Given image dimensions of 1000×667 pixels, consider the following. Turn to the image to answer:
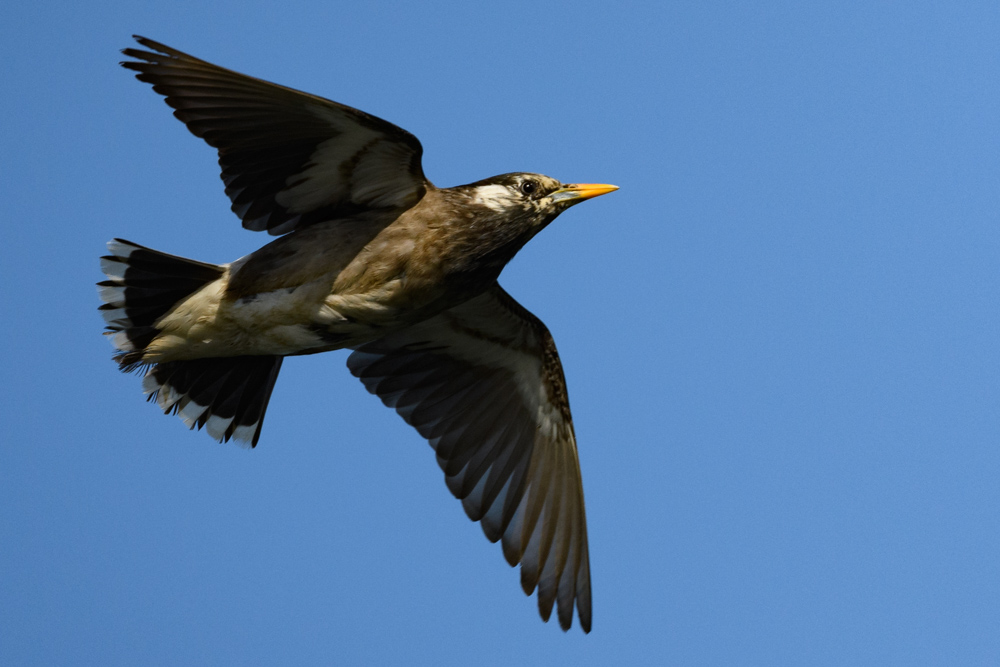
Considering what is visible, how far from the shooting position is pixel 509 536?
696 cm

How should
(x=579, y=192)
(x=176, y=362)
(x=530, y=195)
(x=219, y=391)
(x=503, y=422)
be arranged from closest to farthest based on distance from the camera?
(x=530, y=195), (x=579, y=192), (x=176, y=362), (x=219, y=391), (x=503, y=422)

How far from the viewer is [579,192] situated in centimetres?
607

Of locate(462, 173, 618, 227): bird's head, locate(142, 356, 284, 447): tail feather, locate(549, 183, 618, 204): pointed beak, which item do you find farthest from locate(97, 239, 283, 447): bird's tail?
locate(549, 183, 618, 204): pointed beak

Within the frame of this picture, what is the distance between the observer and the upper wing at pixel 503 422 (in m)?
6.91

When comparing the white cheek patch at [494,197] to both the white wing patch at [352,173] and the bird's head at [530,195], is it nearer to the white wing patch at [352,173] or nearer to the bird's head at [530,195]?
the bird's head at [530,195]

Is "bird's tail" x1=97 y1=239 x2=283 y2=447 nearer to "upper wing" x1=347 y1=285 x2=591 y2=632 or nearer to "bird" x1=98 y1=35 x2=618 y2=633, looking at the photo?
"bird" x1=98 y1=35 x2=618 y2=633

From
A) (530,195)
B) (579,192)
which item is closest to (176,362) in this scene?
(530,195)

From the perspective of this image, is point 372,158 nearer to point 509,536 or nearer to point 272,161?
point 272,161

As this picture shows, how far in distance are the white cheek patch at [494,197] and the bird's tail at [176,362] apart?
1.38 meters

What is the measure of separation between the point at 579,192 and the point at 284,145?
151cm

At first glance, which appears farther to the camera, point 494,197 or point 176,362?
point 176,362

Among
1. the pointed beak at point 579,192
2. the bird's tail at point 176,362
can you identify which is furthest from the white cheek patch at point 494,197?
the bird's tail at point 176,362

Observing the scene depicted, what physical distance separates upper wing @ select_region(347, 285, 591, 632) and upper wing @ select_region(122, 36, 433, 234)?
1134 mm

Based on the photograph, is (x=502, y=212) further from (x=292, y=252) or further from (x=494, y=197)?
(x=292, y=252)
